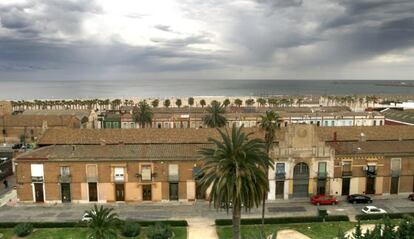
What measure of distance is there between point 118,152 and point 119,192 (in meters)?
5.37

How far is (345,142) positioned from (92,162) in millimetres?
36275

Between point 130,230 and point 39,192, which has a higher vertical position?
point 39,192

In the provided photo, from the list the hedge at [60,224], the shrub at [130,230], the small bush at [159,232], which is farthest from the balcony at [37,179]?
the small bush at [159,232]

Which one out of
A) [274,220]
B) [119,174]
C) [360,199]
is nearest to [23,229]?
[119,174]

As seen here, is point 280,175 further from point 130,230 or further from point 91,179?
point 91,179

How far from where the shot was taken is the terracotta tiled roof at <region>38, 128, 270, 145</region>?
189 ft

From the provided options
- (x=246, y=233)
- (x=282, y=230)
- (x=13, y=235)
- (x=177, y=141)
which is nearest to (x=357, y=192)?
(x=282, y=230)

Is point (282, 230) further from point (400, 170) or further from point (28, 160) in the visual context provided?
point (28, 160)

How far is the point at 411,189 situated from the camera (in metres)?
53.5

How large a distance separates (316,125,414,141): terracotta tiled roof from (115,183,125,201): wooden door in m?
30.8

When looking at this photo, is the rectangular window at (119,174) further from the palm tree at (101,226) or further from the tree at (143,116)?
the tree at (143,116)

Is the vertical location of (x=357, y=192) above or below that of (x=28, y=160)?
below

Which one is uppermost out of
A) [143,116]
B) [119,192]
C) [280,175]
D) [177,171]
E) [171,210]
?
[143,116]

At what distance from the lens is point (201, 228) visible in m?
42.3
